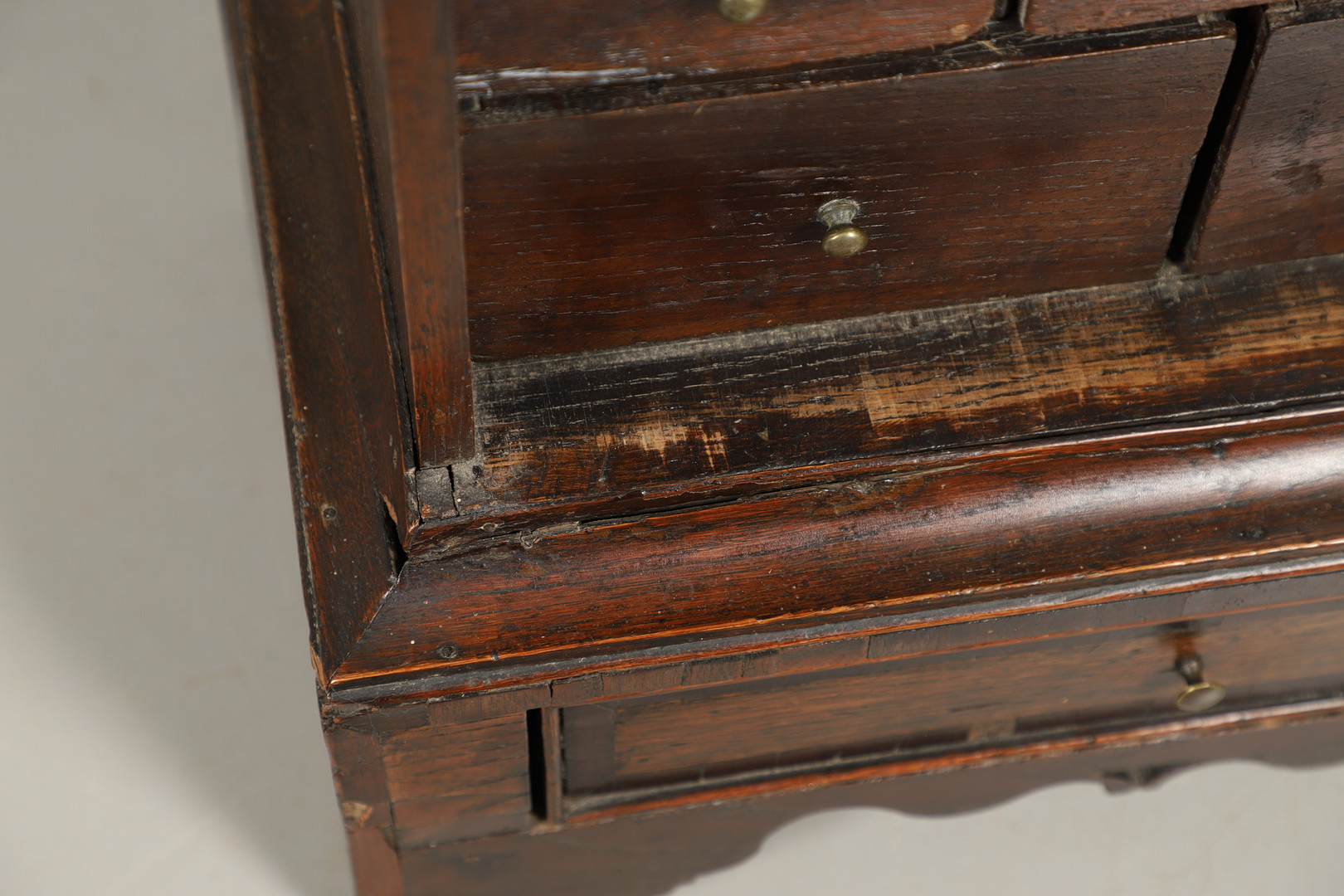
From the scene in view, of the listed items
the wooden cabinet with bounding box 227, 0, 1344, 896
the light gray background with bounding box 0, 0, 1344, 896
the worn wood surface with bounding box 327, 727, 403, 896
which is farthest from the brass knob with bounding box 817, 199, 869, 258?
the light gray background with bounding box 0, 0, 1344, 896

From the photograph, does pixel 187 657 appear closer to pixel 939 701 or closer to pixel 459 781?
pixel 459 781

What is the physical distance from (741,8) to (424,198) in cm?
19

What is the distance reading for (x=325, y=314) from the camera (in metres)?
0.92

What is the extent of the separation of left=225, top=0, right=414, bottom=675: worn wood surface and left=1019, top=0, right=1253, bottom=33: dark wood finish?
1.40ft

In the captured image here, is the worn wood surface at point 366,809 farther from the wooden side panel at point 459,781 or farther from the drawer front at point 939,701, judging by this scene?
the drawer front at point 939,701

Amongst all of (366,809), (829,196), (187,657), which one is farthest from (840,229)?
(187,657)

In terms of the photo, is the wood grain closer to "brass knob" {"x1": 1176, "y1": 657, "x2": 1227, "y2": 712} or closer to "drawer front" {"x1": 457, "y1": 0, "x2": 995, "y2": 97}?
"brass knob" {"x1": 1176, "y1": 657, "x2": 1227, "y2": 712}

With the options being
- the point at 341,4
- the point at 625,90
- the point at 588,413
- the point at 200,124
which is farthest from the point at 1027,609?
the point at 200,124

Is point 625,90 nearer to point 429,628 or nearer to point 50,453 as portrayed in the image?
point 429,628

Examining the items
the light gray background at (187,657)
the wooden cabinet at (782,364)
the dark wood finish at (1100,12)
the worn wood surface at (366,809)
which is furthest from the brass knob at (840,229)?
the light gray background at (187,657)

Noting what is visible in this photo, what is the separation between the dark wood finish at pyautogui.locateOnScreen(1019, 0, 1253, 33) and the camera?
78 cm

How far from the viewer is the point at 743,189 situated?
0.83 m

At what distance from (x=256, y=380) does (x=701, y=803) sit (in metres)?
0.73

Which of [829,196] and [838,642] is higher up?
[829,196]
